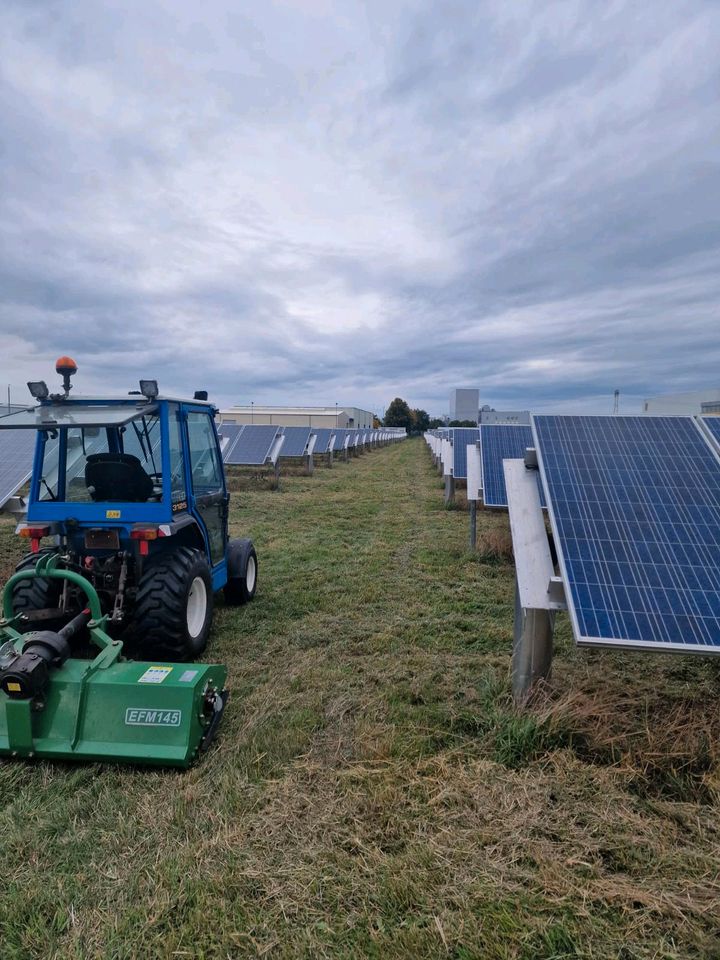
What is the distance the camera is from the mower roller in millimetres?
3383

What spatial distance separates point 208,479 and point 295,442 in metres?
16.8

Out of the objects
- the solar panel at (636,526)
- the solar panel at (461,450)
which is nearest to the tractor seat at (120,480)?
the solar panel at (636,526)

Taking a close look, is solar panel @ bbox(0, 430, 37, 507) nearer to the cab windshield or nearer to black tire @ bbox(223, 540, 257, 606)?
the cab windshield

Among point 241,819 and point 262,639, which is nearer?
point 241,819

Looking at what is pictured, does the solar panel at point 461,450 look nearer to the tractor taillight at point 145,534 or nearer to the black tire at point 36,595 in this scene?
the tractor taillight at point 145,534

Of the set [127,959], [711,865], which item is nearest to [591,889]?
[711,865]

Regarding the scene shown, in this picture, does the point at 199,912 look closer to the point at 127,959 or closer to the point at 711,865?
the point at 127,959

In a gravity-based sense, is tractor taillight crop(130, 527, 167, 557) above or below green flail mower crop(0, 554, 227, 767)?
above

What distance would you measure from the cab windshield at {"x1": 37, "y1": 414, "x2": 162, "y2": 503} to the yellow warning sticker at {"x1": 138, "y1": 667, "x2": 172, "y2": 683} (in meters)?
1.76

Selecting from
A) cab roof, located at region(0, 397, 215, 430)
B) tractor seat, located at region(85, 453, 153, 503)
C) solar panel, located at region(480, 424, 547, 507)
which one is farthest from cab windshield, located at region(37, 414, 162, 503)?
solar panel, located at region(480, 424, 547, 507)

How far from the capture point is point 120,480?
4.88 m

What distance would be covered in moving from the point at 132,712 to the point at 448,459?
12.6 m

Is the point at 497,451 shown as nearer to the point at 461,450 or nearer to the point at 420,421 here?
the point at 461,450

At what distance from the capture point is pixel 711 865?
8.37 ft
